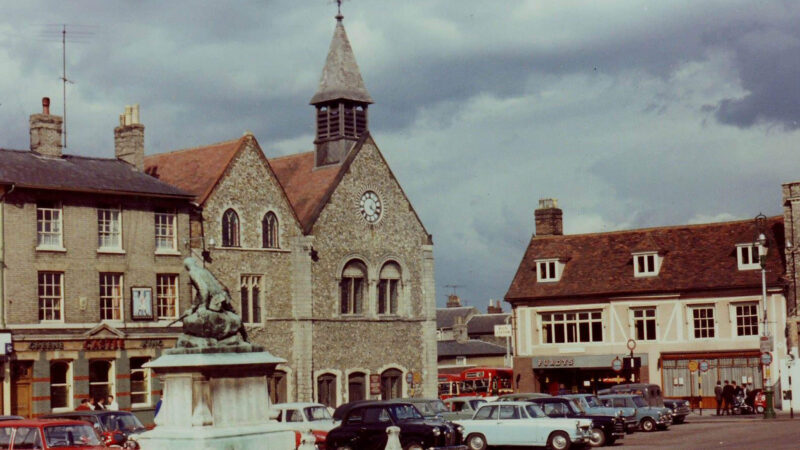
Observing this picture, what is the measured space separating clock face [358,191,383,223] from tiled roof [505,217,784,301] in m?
8.29

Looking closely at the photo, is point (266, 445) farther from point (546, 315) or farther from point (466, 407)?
point (546, 315)

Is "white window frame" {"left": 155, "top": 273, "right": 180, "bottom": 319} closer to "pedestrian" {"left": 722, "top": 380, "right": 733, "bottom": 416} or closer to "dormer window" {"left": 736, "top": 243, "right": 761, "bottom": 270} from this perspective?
"pedestrian" {"left": 722, "top": 380, "right": 733, "bottom": 416}

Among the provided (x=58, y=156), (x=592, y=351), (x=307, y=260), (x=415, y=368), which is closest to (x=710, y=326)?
(x=592, y=351)

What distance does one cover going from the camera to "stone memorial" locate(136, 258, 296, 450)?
20750 mm

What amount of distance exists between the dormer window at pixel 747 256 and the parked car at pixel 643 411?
1691 centimetres

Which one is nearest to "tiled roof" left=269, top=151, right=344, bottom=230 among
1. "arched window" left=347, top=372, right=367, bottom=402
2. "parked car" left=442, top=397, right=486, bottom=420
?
"arched window" left=347, top=372, right=367, bottom=402

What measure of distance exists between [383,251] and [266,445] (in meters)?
36.0

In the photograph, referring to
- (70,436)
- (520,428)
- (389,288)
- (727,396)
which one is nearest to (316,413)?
(520,428)

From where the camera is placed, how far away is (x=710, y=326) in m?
56.1

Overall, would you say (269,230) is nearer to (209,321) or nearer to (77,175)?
(77,175)

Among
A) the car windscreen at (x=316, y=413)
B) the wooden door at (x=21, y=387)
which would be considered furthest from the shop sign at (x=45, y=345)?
the car windscreen at (x=316, y=413)

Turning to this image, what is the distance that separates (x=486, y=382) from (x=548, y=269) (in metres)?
6.28

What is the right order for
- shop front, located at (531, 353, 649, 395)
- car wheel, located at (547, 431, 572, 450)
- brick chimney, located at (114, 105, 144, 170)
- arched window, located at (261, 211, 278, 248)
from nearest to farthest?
car wheel, located at (547, 431, 572, 450), brick chimney, located at (114, 105, 144, 170), arched window, located at (261, 211, 278, 248), shop front, located at (531, 353, 649, 395)

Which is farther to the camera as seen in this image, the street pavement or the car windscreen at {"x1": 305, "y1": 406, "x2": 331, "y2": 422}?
the car windscreen at {"x1": 305, "y1": 406, "x2": 331, "y2": 422}
